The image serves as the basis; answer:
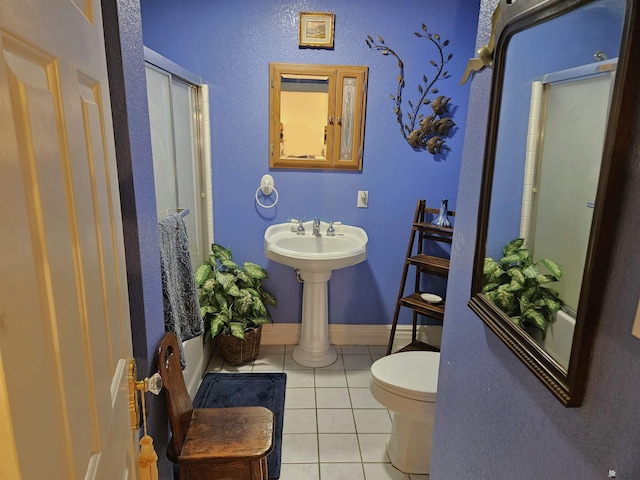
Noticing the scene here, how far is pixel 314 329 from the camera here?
286cm

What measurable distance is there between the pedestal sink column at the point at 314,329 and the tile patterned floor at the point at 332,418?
0.20ft

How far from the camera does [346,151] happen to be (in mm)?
2734

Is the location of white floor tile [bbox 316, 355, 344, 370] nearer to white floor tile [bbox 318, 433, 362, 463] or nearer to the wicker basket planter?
the wicker basket planter

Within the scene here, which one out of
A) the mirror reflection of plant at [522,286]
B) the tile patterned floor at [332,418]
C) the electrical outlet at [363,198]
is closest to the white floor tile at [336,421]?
the tile patterned floor at [332,418]

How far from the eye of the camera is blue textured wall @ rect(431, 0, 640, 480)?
648mm

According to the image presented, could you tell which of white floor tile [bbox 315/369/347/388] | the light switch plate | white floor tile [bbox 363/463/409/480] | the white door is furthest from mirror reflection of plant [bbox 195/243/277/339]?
the light switch plate

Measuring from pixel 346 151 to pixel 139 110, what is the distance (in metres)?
1.70

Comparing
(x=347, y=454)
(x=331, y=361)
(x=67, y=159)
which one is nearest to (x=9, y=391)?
(x=67, y=159)

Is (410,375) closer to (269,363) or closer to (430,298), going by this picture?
(430,298)

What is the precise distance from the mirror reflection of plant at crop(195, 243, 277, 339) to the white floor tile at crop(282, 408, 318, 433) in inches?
23.2

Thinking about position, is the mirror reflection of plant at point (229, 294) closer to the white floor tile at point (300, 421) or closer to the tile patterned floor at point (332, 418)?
the tile patterned floor at point (332, 418)

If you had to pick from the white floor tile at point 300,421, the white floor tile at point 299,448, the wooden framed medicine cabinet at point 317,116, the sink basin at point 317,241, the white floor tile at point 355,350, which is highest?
the wooden framed medicine cabinet at point 317,116

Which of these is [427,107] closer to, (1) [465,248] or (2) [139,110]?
(1) [465,248]

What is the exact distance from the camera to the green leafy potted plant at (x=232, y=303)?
2.69m
